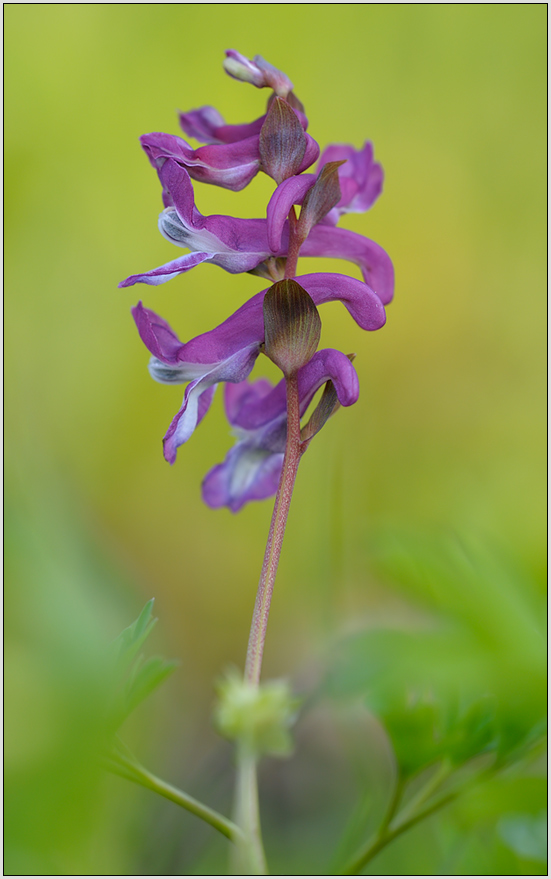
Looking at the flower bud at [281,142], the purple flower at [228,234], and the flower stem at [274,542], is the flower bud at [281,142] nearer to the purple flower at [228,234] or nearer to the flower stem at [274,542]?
the purple flower at [228,234]

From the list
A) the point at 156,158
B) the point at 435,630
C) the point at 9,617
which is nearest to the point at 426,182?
the point at 156,158

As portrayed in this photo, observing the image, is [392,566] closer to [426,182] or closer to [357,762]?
[357,762]

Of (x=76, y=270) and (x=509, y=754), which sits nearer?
(x=509, y=754)

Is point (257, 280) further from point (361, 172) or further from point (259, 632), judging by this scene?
point (259, 632)

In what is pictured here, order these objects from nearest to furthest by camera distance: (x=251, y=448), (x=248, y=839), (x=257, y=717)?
1. (x=257, y=717)
2. (x=248, y=839)
3. (x=251, y=448)

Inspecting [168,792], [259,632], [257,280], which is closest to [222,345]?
[259,632]

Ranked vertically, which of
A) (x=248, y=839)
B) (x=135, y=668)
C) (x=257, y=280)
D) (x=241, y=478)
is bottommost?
(x=248, y=839)

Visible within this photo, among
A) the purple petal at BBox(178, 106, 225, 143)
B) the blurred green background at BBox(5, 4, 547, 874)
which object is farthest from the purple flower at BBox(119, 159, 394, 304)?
the blurred green background at BBox(5, 4, 547, 874)
